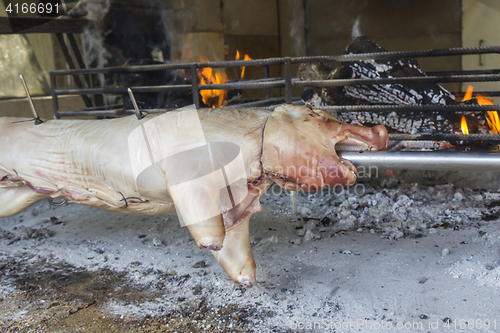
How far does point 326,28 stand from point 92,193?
6.66 metres

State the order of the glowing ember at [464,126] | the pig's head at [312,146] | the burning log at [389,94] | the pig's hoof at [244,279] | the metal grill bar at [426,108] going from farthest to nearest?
the burning log at [389,94], the glowing ember at [464,126], the metal grill bar at [426,108], the pig's hoof at [244,279], the pig's head at [312,146]

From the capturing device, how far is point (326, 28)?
7.90 meters

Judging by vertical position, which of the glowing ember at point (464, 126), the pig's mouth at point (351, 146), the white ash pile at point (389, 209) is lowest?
the white ash pile at point (389, 209)

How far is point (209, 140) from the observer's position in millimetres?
1989

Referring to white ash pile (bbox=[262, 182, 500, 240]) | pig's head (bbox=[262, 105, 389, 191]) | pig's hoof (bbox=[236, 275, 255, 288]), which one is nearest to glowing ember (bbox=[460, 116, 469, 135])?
A: white ash pile (bbox=[262, 182, 500, 240])

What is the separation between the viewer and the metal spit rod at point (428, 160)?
189 cm

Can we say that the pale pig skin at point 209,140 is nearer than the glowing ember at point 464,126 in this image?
Yes

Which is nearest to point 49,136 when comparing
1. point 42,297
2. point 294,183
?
point 42,297

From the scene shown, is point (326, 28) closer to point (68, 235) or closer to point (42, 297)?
point (68, 235)

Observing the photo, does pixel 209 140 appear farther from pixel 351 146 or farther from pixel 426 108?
pixel 426 108

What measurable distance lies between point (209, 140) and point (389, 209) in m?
2.20

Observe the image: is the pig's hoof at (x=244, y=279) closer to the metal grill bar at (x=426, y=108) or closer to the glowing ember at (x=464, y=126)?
the metal grill bar at (x=426, y=108)

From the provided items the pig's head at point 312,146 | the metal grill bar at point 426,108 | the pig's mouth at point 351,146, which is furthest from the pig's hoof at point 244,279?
the metal grill bar at point 426,108

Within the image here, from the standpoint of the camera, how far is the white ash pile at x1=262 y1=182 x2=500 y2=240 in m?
3.22
